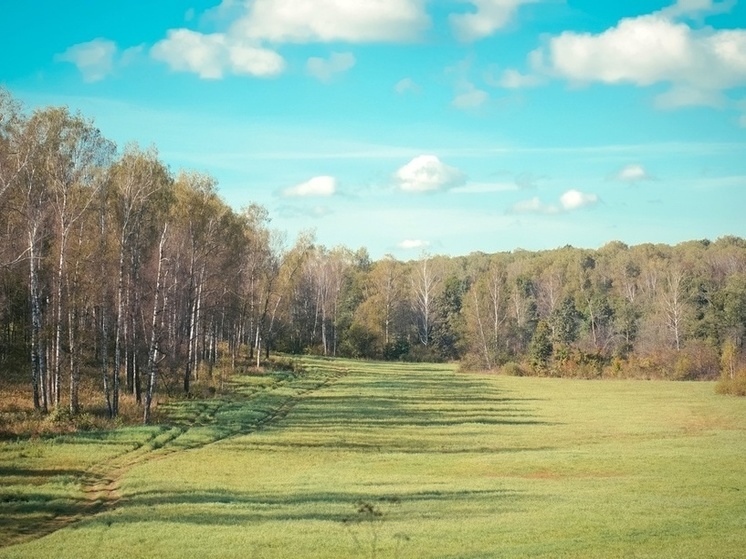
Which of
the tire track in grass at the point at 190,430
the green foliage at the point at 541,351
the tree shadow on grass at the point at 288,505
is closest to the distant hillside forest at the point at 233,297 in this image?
the green foliage at the point at 541,351

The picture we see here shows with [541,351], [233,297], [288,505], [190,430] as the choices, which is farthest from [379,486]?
[541,351]

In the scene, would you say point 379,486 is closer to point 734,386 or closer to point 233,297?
point 734,386

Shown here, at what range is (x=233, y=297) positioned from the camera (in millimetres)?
78625

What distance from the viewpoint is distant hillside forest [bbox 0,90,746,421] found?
4041cm

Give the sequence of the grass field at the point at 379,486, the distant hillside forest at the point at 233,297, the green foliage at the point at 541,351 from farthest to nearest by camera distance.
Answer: the green foliage at the point at 541,351, the distant hillside forest at the point at 233,297, the grass field at the point at 379,486

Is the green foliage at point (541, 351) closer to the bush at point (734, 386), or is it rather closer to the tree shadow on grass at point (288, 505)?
the bush at point (734, 386)

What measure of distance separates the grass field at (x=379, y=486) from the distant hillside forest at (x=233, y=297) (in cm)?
872

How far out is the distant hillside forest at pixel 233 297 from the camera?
Answer: 40406 mm

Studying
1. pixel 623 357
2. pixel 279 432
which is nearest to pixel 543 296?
pixel 623 357

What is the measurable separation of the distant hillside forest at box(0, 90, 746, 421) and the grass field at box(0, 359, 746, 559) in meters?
8.72

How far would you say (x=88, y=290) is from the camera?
4075 centimetres

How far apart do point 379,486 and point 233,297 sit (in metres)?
56.8

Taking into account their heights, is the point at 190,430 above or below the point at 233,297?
below

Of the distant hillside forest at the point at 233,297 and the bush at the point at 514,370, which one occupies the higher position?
the distant hillside forest at the point at 233,297
